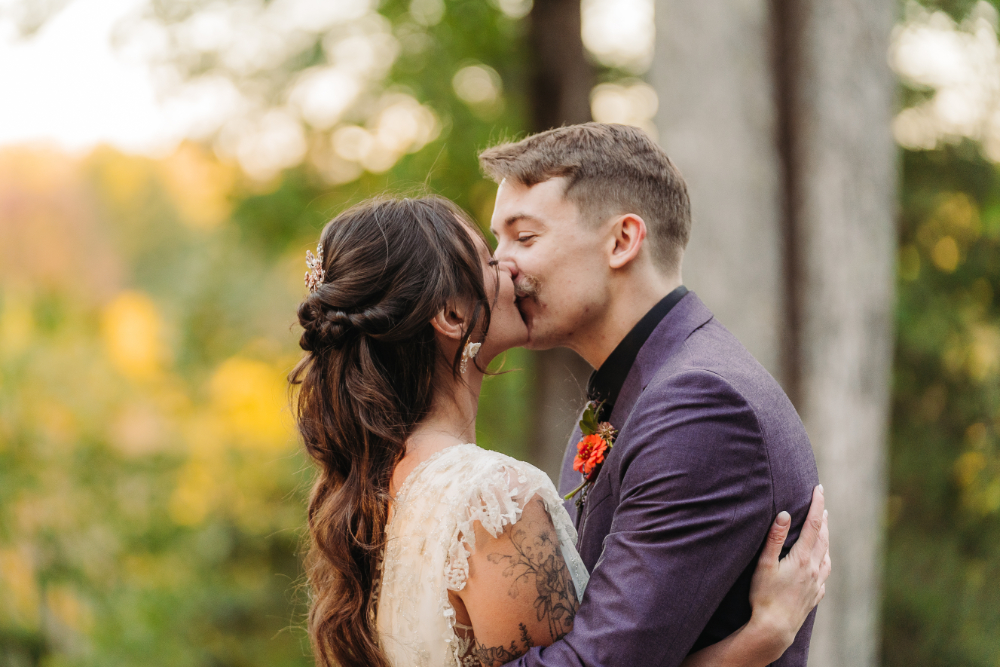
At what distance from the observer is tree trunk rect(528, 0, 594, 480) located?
24.3 feet

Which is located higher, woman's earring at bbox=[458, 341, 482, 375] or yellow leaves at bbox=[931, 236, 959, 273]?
woman's earring at bbox=[458, 341, 482, 375]

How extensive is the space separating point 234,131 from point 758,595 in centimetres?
731

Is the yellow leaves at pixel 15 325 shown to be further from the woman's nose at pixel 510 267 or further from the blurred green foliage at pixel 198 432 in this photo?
the woman's nose at pixel 510 267

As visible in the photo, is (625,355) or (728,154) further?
(728,154)

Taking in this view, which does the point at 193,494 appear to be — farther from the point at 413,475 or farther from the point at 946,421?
the point at 413,475

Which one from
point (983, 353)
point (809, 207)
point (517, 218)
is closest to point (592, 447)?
point (517, 218)

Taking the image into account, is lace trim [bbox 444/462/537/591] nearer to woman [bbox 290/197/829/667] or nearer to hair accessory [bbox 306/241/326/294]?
woman [bbox 290/197/829/667]

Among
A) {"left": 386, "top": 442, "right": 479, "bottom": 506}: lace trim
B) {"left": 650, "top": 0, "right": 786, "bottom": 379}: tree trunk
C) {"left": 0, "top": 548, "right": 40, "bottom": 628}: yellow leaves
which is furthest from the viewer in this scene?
{"left": 0, "top": 548, "right": 40, "bottom": 628}: yellow leaves

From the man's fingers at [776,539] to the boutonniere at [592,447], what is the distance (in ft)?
1.71

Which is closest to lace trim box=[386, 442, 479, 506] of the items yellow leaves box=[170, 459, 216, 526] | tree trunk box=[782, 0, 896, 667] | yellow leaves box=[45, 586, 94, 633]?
tree trunk box=[782, 0, 896, 667]

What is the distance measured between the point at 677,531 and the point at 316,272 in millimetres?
1256

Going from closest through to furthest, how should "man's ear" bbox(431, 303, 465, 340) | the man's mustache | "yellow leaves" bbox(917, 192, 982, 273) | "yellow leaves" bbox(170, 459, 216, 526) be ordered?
1. "man's ear" bbox(431, 303, 465, 340)
2. the man's mustache
3. "yellow leaves" bbox(917, 192, 982, 273)
4. "yellow leaves" bbox(170, 459, 216, 526)

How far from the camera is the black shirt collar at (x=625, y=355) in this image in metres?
2.44

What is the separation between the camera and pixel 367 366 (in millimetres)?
2277
